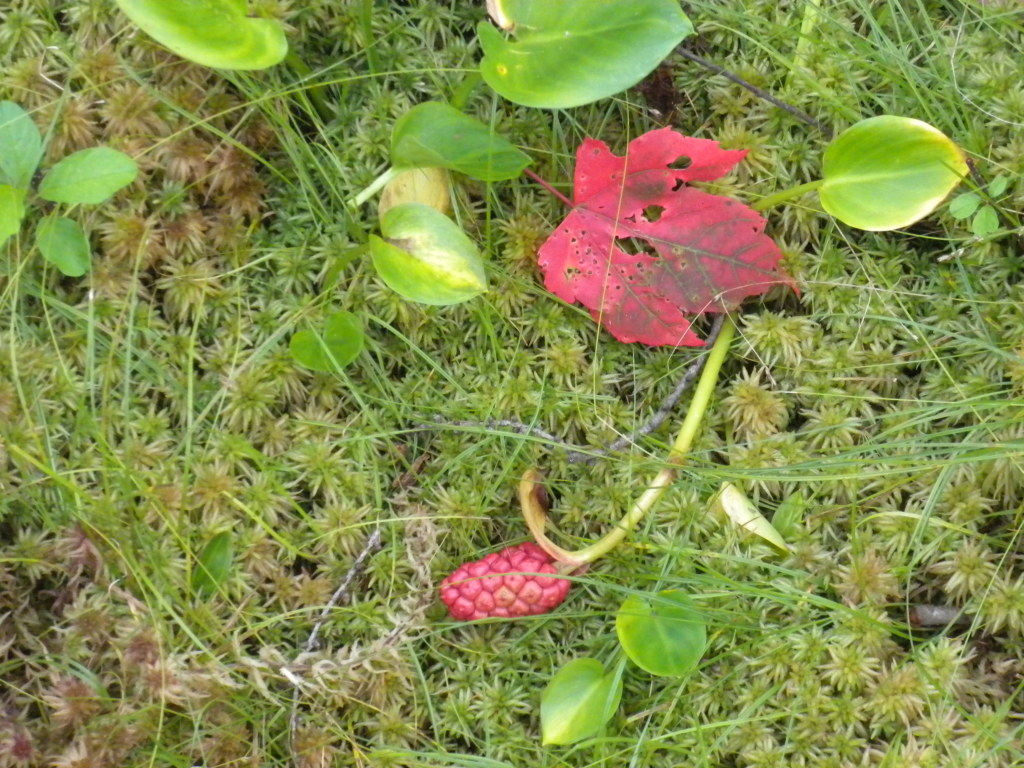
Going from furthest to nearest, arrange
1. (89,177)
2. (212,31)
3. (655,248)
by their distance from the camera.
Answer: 1. (655,248)
2. (89,177)
3. (212,31)

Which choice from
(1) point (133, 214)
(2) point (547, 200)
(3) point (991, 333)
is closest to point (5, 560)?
(1) point (133, 214)

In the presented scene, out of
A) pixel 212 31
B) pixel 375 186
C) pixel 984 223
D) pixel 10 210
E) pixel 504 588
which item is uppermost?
pixel 212 31

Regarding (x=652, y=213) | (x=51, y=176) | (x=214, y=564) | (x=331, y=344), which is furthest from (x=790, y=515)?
(x=51, y=176)

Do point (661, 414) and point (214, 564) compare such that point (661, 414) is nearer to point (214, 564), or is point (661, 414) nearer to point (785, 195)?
point (785, 195)

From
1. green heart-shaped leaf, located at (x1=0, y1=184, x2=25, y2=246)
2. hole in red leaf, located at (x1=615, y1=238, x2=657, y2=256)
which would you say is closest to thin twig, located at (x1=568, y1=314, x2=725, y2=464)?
hole in red leaf, located at (x1=615, y1=238, x2=657, y2=256)

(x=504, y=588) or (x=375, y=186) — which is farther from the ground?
(x=375, y=186)

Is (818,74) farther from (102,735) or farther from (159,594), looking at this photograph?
(102,735)

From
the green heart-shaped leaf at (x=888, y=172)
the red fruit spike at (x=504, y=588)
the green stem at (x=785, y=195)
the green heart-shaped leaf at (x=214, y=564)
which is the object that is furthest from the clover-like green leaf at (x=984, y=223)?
the green heart-shaped leaf at (x=214, y=564)
